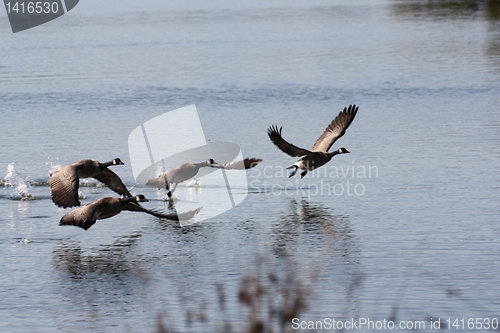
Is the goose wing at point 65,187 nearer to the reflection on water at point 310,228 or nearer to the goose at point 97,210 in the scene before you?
the goose at point 97,210

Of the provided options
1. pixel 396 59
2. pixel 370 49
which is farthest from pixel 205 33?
pixel 396 59

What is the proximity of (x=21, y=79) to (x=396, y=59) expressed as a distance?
15.6m

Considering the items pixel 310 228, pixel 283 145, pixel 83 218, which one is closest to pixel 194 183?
pixel 283 145

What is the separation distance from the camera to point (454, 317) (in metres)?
11.0

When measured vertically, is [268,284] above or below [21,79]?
above

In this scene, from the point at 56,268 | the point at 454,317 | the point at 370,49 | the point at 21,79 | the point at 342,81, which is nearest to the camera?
the point at 454,317

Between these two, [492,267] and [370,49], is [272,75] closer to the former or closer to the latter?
[370,49]

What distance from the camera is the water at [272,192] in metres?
11.9

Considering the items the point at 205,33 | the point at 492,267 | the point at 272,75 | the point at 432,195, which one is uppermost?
the point at 492,267

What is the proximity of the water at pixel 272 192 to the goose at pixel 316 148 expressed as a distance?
0.60 meters

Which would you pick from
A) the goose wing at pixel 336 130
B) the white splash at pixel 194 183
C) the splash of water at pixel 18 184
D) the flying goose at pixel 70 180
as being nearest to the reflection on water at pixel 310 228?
the goose wing at pixel 336 130

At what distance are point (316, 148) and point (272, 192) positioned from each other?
1363mm

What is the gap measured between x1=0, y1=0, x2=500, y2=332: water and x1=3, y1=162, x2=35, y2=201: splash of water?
0.07 metres

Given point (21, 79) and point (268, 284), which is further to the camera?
point (21, 79)
